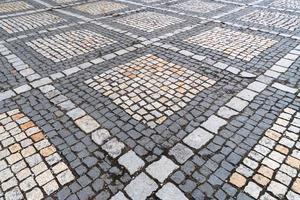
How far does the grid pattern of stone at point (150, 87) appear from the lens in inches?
201

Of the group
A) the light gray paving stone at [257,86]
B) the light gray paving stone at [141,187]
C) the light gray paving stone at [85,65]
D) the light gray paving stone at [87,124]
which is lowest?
the light gray paving stone at [85,65]

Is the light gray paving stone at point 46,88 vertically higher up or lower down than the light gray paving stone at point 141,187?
lower down

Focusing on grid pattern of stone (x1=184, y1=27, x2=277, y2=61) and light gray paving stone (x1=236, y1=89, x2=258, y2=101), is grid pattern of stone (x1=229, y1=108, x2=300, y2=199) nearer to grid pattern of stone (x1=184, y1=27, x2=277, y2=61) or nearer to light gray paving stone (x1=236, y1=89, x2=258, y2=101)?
light gray paving stone (x1=236, y1=89, x2=258, y2=101)

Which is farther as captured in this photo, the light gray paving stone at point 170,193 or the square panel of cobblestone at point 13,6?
the square panel of cobblestone at point 13,6

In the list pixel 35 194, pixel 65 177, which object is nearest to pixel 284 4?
pixel 65 177

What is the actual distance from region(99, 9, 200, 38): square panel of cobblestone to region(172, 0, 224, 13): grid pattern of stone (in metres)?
1.11

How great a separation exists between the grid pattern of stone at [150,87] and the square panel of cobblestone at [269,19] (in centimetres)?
436

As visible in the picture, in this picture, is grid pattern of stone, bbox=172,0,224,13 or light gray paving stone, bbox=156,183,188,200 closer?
light gray paving stone, bbox=156,183,188,200

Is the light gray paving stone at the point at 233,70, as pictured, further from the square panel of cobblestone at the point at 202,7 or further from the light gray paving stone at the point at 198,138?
the square panel of cobblestone at the point at 202,7

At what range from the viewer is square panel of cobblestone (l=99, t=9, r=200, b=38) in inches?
356

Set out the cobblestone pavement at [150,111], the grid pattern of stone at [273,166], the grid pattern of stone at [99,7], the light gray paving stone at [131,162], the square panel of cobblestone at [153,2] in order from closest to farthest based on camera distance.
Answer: the grid pattern of stone at [273,166]
the cobblestone pavement at [150,111]
the light gray paving stone at [131,162]
the grid pattern of stone at [99,7]
the square panel of cobblestone at [153,2]

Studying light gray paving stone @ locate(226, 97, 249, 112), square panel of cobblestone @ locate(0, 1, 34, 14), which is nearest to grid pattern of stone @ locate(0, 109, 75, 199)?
light gray paving stone @ locate(226, 97, 249, 112)

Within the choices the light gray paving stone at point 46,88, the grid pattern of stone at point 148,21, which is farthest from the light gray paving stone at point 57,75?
the grid pattern of stone at point 148,21

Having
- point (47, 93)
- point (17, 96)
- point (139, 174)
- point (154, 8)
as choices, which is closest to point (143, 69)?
point (47, 93)
